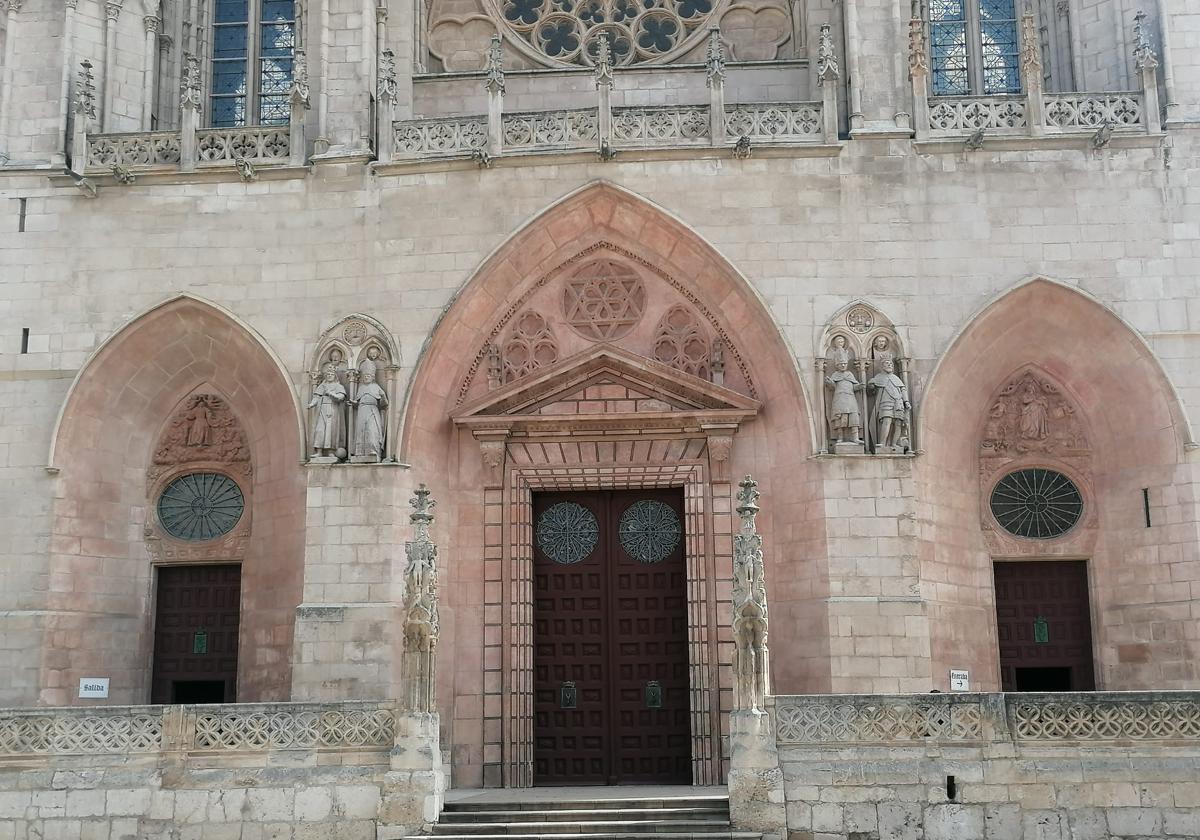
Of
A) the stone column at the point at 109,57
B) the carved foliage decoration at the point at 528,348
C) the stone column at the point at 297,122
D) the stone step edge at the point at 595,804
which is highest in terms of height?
the stone column at the point at 109,57

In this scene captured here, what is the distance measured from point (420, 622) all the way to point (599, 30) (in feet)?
29.6

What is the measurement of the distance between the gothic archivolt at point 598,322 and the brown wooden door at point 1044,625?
14.2 feet

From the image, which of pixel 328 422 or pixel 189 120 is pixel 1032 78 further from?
pixel 189 120

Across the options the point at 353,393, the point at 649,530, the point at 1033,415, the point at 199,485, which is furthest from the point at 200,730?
the point at 1033,415

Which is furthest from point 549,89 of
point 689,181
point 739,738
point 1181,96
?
point 739,738

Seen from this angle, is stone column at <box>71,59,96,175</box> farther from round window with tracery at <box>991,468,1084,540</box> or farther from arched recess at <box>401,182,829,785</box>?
round window with tracery at <box>991,468,1084,540</box>

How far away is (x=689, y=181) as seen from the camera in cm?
1594

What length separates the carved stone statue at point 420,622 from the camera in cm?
1276

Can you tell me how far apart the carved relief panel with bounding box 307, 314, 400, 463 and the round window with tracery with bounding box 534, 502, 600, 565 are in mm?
2115

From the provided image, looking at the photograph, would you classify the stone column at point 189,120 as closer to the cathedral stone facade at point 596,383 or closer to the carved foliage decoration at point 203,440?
the cathedral stone facade at point 596,383

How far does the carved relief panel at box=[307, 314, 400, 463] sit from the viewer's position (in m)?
15.5

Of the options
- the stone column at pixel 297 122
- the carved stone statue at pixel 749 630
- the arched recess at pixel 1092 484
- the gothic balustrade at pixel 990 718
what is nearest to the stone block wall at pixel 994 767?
the gothic balustrade at pixel 990 718

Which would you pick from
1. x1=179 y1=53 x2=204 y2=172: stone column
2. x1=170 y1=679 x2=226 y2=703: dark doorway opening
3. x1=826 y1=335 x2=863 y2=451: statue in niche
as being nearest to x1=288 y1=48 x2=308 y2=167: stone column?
x1=179 y1=53 x2=204 y2=172: stone column

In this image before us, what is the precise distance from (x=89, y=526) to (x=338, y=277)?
4.23 meters
